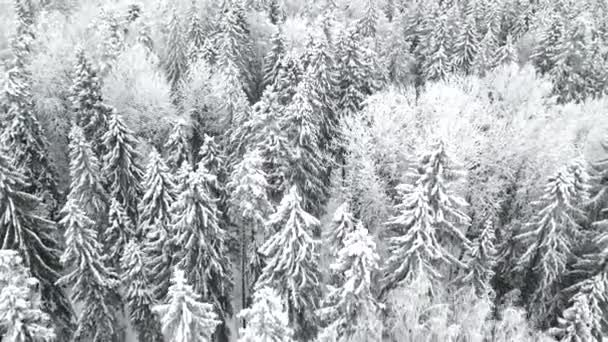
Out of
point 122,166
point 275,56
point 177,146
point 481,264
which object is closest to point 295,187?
point 481,264

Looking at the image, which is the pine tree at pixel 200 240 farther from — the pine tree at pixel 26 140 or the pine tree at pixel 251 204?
the pine tree at pixel 26 140

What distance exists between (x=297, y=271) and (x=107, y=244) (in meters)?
14.2

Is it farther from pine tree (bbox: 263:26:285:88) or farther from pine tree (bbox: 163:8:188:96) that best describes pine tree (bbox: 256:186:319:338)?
pine tree (bbox: 163:8:188:96)

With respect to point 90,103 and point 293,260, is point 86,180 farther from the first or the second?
point 293,260

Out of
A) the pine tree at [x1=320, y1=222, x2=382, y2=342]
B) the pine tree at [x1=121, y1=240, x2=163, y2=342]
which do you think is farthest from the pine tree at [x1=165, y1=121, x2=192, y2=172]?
the pine tree at [x1=320, y1=222, x2=382, y2=342]

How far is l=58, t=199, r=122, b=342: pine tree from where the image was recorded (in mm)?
25547

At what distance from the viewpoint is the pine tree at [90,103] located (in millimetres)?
36312

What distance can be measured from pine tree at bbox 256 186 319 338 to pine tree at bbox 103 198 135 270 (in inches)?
385

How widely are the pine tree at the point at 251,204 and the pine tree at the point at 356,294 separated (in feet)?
25.2

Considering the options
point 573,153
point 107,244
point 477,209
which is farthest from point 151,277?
point 573,153

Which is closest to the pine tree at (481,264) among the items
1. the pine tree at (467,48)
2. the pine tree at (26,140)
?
the pine tree at (26,140)

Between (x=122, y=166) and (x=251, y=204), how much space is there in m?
10.3

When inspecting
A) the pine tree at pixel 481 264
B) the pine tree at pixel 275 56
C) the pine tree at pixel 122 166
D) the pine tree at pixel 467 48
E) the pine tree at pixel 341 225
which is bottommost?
the pine tree at pixel 481 264

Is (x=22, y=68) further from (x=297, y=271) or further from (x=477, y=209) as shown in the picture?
(x=477, y=209)
